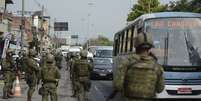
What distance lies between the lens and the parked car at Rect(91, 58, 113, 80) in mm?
38656

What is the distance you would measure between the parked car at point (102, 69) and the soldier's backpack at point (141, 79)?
30.8m

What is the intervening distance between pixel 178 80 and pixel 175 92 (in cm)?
36

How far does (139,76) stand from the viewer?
7.54 meters

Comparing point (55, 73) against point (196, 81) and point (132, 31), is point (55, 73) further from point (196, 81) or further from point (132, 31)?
point (132, 31)

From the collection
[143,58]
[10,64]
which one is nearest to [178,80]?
[10,64]

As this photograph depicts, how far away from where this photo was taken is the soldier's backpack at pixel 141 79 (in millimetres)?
7527

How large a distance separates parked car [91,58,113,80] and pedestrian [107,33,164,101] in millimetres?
30839

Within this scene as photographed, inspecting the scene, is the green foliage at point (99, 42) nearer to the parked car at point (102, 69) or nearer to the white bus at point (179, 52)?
the parked car at point (102, 69)

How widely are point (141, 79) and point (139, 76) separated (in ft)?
0.15

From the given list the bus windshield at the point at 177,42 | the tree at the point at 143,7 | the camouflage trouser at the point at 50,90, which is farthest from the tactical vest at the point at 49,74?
the tree at the point at 143,7

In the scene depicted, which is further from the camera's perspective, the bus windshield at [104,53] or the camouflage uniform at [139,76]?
the bus windshield at [104,53]

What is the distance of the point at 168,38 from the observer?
59.0 feet

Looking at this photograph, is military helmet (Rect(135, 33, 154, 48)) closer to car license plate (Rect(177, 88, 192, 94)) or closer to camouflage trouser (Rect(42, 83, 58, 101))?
camouflage trouser (Rect(42, 83, 58, 101))

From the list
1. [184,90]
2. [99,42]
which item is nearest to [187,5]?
[184,90]
